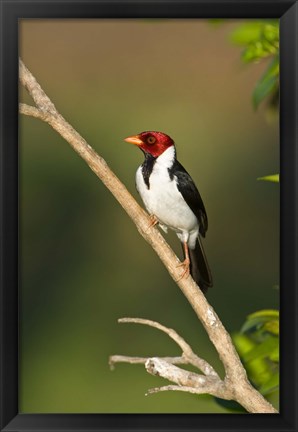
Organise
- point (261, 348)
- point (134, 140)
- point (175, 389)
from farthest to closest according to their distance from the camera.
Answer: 1. point (134, 140)
2. point (261, 348)
3. point (175, 389)

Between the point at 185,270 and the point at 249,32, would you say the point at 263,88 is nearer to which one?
the point at 249,32

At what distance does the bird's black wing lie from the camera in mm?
2727

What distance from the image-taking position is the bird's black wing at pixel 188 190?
107 inches

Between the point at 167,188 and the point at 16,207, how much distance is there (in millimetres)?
563

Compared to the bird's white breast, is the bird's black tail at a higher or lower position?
lower

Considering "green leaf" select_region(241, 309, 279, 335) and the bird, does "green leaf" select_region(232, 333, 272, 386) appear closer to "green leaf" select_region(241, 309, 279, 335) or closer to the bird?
"green leaf" select_region(241, 309, 279, 335)

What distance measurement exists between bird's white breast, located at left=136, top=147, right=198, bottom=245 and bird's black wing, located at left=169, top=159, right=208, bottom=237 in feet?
0.04

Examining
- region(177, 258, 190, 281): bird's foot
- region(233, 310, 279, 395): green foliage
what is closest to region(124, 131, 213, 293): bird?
region(177, 258, 190, 281): bird's foot

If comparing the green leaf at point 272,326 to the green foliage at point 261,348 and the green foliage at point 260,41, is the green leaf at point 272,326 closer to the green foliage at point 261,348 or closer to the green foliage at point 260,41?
the green foliage at point 261,348

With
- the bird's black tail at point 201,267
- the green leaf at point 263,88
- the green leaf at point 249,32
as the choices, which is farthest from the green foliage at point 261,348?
the green leaf at point 249,32

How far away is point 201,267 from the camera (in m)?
2.82

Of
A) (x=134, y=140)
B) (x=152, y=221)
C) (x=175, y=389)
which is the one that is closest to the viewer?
(x=175, y=389)

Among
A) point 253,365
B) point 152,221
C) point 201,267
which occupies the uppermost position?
point 152,221

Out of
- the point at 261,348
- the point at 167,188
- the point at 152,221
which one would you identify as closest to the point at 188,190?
the point at 167,188
